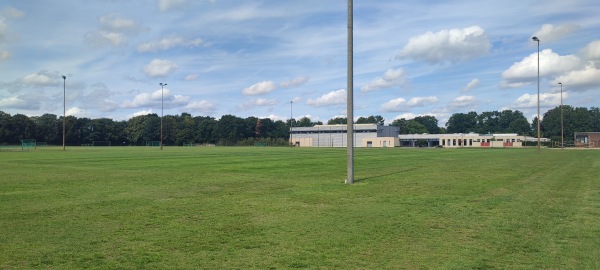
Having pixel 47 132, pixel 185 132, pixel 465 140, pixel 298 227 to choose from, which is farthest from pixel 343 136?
pixel 298 227

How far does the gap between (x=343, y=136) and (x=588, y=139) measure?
70.4 meters

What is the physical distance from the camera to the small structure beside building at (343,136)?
150 meters

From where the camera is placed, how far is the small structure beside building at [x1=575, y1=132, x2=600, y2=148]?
12869 cm

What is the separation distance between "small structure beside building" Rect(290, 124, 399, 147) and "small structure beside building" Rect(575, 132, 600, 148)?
1998 inches

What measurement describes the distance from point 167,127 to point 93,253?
6499 inches

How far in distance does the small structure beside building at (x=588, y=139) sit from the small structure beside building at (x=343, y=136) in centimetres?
5075

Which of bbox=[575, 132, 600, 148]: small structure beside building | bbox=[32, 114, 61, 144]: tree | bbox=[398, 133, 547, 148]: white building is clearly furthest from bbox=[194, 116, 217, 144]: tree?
bbox=[575, 132, 600, 148]: small structure beside building

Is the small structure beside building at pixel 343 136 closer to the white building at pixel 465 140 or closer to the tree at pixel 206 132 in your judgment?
the white building at pixel 465 140

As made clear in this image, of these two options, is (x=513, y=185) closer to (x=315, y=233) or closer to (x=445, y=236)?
(x=445, y=236)

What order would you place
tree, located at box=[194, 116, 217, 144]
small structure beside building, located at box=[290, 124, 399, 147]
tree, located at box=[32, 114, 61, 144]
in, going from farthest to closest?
tree, located at box=[194, 116, 217, 144] → small structure beside building, located at box=[290, 124, 399, 147] → tree, located at box=[32, 114, 61, 144]

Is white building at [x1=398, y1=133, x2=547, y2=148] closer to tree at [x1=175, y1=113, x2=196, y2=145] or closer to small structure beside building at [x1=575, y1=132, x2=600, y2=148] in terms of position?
small structure beside building at [x1=575, y1=132, x2=600, y2=148]

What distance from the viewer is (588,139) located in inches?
5438

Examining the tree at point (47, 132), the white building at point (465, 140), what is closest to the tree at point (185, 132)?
the tree at point (47, 132)

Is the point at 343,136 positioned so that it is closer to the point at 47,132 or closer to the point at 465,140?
the point at 465,140
